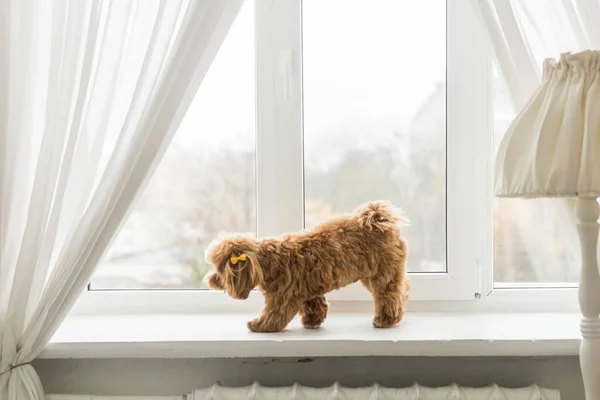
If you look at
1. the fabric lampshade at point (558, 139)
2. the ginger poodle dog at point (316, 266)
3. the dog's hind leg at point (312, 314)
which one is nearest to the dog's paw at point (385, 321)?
the ginger poodle dog at point (316, 266)

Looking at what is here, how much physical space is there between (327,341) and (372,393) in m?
0.16

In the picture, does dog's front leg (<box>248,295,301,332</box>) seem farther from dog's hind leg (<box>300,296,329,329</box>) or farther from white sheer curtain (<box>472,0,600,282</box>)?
white sheer curtain (<box>472,0,600,282</box>)

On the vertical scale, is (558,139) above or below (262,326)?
above

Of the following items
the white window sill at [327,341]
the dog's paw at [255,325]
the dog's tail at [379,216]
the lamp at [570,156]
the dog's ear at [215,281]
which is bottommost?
the white window sill at [327,341]

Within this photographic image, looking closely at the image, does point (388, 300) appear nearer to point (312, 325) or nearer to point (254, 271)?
point (312, 325)

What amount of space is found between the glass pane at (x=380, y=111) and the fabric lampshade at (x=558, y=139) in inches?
22.0

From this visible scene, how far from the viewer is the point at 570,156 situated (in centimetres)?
117

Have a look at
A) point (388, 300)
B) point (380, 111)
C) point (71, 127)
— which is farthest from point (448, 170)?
point (71, 127)

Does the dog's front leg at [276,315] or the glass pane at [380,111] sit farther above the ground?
the glass pane at [380,111]

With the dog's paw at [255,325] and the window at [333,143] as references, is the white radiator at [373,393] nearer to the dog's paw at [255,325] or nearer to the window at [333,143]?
the dog's paw at [255,325]

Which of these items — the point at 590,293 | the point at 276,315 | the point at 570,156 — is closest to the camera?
the point at 570,156

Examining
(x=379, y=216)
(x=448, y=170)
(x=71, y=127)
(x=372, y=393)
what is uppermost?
(x=71, y=127)

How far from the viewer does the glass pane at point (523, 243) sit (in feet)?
5.95

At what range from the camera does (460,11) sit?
5.90ft
